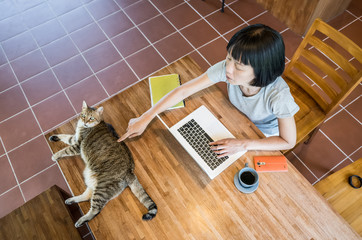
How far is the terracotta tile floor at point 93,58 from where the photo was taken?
97.9 inches

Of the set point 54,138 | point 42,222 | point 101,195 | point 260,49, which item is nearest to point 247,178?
point 260,49

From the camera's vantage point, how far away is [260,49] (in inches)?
46.4

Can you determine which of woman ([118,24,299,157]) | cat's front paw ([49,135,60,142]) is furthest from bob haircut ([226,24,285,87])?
cat's front paw ([49,135,60,142])

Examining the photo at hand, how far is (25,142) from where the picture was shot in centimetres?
265

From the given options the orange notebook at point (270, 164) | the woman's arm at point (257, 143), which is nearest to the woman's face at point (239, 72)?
the woman's arm at point (257, 143)

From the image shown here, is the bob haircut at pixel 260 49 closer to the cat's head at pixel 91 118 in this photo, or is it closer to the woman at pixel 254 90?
the woman at pixel 254 90

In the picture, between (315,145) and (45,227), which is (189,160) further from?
(315,145)

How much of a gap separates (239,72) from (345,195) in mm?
1045

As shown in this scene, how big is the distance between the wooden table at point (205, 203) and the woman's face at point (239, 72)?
12.6 inches

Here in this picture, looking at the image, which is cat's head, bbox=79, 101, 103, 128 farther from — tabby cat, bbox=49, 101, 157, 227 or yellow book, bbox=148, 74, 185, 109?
yellow book, bbox=148, 74, 185, 109

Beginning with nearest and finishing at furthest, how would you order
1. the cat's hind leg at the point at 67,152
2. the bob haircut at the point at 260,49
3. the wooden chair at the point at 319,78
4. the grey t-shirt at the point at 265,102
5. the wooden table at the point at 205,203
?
the bob haircut at the point at 260,49, the wooden table at the point at 205,203, the grey t-shirt at the point at 265,102, the cat's hind leg at the point at 67,152, the wooden chair at the point at 319,78

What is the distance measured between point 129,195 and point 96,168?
10.0 inches

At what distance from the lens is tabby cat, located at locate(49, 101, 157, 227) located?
4.51 ft

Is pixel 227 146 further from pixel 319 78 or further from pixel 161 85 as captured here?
pixel 319 78
